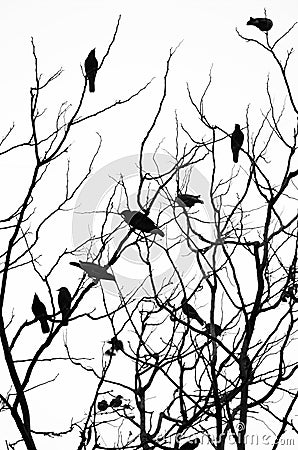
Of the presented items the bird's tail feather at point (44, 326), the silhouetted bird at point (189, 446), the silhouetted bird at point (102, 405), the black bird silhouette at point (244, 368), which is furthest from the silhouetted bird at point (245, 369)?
the silhouetted bird at point (102, 405)

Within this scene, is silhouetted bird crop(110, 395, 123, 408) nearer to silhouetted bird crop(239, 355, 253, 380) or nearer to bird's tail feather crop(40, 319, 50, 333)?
bird's tail feather crop(40, 319, 50, 333)

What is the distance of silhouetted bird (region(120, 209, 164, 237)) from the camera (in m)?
2.01

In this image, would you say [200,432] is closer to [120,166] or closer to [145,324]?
[145,324]

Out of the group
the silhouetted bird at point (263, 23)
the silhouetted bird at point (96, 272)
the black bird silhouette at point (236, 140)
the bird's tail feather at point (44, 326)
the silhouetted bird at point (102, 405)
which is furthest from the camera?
the silhouetted bird at point (102, 405)

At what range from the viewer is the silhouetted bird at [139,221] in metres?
2.01

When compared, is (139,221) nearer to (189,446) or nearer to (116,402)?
(189,446)

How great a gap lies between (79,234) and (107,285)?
37cm

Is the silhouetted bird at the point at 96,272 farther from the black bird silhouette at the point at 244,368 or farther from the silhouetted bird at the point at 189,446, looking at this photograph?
the silhouetted bird at the point at 189,446

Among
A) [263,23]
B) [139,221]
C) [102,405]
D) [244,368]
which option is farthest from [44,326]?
[263,23]

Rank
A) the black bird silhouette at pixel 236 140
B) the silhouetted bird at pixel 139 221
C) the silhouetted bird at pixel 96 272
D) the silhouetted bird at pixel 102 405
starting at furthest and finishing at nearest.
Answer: the silhouetted bird at pixel 102 405
the black bird silhouette at pixel 236 140
the silhouetted bird at pixel 139 221
the silhouetted bird at pixel 96 272

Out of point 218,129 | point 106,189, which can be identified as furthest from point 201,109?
point 106,189

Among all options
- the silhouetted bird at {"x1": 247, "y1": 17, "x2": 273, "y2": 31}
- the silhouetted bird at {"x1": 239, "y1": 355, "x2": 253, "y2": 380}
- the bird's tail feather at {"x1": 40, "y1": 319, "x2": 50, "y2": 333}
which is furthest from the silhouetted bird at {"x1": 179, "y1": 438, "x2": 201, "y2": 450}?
the silhouetted bird at {"x1": 247, "y1": 17, "x2": 273, "y2": 31}

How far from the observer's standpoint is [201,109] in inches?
106

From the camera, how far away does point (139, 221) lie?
2041mm
